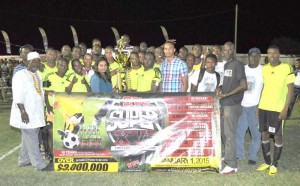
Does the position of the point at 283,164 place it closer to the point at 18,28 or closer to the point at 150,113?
the point at 150,113

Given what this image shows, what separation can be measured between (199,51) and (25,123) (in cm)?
437

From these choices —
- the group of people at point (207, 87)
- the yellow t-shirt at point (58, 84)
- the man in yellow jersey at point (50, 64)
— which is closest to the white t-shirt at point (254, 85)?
the group of people at point (207, 87)

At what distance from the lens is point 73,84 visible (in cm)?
703

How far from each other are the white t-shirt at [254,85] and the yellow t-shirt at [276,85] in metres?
0.31

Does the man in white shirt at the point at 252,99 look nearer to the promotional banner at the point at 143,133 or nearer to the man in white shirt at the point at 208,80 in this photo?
the man in white shirt at the point at 208,80

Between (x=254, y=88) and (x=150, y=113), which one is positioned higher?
(x=254, y=88)

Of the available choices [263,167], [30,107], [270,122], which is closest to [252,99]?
[270,122]

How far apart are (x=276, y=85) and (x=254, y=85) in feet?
1.86

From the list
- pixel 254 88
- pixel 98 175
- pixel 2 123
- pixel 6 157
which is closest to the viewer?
pixel 98 175

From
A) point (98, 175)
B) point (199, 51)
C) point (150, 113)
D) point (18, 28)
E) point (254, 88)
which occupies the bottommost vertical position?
point (98, 175)

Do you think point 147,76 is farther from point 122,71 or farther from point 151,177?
point 151,177

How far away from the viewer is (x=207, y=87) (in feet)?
23.2

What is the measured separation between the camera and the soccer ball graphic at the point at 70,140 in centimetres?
662

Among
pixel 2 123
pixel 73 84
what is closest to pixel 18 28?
pixel 2 123
